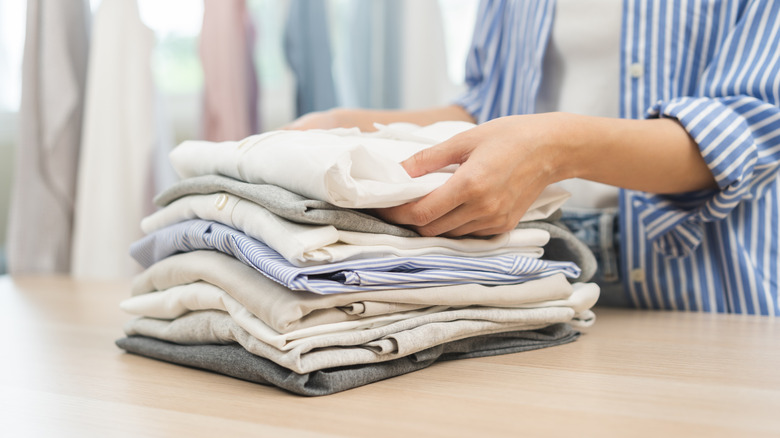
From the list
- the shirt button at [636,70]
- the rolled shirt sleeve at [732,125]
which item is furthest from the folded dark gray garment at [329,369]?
the shirt button at [636,70]

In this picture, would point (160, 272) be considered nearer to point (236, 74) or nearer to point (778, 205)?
point (778, 205)

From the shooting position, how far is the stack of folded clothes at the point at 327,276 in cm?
51

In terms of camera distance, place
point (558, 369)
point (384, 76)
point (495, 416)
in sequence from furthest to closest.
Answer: point (384, 76), point (558, 369), point (495, 416)

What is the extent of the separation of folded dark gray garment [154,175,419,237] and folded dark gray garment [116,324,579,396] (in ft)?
0.36

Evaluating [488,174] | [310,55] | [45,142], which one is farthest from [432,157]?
[45,142]

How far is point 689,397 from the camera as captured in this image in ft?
1.57

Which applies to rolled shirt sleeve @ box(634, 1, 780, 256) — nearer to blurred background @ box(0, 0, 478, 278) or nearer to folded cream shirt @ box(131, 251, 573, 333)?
folded cream shirt @ box(131, 251, 573, 333)

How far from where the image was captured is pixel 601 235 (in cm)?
90

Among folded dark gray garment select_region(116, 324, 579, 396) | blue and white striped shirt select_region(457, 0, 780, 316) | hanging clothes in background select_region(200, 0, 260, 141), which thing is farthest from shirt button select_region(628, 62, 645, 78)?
hanging clothes in background select_region(200, 0, 260, 141)

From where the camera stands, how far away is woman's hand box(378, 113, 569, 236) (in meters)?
0.56

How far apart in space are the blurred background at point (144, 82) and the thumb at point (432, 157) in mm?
951

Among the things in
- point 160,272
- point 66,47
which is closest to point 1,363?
point 160,272

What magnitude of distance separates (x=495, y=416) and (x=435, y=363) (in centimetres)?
15

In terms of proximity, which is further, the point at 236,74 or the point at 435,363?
the point at 236,74
